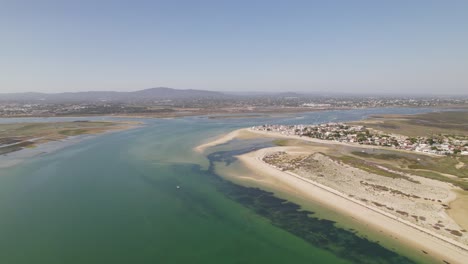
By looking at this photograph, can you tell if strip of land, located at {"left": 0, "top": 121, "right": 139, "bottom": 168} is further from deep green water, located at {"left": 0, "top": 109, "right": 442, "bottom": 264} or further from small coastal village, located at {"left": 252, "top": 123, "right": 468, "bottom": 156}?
small coastal village, located at {"left": 252, "top": 123, "right": 468, "bottom": 156}

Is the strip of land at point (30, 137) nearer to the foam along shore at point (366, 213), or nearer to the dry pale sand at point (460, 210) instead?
the foam along shore at point (366, 213)

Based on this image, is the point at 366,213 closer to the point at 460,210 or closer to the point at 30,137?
the point at 460,210

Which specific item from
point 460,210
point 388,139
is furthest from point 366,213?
point 388,139

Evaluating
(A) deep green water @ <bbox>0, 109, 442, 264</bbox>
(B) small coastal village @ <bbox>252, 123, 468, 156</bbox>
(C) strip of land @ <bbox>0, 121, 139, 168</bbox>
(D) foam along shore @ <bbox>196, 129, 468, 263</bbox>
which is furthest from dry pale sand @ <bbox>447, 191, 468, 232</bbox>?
(C) strip of land @ <bbox>0, 121, 139, 168</bbox>

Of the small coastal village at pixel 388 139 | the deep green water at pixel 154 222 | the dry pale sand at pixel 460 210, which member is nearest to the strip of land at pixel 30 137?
the deep green water at pixel 154 222

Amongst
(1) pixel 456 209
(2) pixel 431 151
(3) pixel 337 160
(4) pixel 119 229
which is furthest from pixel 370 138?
(4) pixel 119 229

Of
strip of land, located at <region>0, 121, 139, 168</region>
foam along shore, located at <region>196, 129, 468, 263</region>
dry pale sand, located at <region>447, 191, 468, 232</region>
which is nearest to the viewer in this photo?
foam along shore, located at <region>196, 129, 468, 263</region>

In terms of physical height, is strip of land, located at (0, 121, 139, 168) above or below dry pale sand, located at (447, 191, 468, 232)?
above

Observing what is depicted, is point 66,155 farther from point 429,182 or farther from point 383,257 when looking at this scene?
point 429,182
